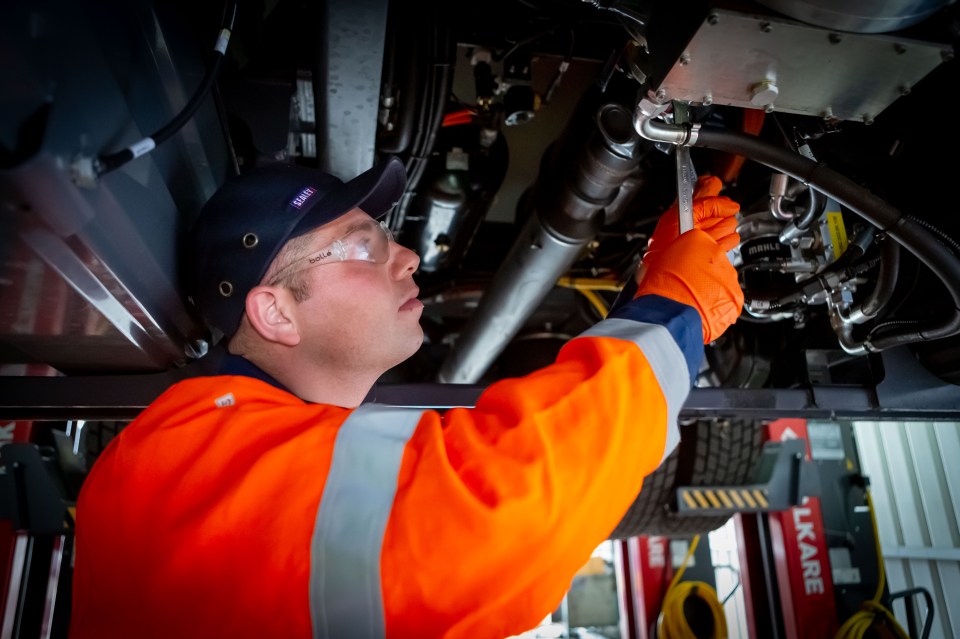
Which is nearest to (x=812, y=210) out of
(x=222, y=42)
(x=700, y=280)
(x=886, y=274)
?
(x=886, y=274)

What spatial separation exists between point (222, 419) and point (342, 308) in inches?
17.7

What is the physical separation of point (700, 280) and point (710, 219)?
22 cm

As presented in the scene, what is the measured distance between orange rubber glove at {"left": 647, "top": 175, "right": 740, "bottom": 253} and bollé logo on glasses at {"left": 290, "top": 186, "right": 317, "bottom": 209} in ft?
2.45

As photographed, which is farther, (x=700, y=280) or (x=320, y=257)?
(x=320, y=257)

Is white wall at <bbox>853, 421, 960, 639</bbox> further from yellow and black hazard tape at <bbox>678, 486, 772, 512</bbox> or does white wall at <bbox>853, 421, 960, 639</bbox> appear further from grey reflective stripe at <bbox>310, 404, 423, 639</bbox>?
grey reflective stripe at <bbox>310, 404, 423, 639</bbox>

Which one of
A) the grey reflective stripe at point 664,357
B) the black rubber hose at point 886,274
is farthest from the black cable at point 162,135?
the black rubber hose at point 886,274

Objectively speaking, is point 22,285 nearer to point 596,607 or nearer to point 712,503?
point 712,503

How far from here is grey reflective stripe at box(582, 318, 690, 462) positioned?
40.4 inches

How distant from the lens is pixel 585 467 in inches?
35.7

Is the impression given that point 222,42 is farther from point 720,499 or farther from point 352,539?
point 720,499

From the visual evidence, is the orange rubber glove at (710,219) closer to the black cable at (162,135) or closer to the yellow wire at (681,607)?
the black cable at (162,135)

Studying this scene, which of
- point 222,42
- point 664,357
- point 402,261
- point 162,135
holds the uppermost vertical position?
point 222,42

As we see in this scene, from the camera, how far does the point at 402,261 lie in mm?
1494

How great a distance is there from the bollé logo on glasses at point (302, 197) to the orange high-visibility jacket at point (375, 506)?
1.61 feet
